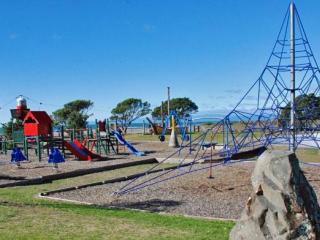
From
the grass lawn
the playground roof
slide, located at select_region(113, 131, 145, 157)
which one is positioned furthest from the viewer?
slide, located at select_region(113, 131, 145, 157)

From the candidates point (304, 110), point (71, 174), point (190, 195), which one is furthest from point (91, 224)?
point (71, 174)

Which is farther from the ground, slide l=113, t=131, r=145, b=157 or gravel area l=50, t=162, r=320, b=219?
slide l=113, t=131, r=145, b=157

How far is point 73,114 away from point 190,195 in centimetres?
3947

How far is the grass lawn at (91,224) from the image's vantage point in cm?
729

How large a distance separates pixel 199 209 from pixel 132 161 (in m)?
10.0

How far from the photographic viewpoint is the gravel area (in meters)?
10.2

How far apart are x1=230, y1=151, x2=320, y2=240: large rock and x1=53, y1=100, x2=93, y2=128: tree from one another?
43.0 meters

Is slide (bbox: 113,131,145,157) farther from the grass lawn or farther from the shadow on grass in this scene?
the grass lawn

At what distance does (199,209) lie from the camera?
1009 centimetres

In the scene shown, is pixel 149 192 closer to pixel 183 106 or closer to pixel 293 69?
pixel 293 69

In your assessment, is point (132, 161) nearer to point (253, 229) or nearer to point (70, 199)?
point (70, 199)

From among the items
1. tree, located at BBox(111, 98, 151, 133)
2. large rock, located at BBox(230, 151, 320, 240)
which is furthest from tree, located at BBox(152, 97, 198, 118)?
large rock, located at BBox(230, 151, 320, 240)

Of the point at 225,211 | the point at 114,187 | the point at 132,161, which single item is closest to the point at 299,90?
the point at 225,211

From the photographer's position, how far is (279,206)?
4.30m
